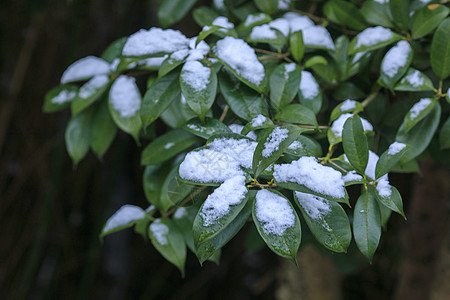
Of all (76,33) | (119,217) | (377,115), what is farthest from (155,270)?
(377,115)

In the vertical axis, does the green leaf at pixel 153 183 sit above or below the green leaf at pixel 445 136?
above

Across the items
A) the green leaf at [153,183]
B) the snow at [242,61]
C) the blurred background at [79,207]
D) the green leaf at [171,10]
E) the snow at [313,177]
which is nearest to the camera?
the snow at [313,177]

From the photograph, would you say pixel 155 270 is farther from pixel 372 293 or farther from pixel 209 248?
pixel 209 248

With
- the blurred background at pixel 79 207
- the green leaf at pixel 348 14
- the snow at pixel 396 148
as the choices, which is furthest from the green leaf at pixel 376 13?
the blurred background at pixel 79 207

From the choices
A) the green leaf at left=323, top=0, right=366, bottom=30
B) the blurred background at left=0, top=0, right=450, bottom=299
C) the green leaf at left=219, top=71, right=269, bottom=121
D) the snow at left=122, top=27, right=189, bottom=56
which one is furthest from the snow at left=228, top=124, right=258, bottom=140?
the blurred background at left=0, top=0, right=450, bottom=299

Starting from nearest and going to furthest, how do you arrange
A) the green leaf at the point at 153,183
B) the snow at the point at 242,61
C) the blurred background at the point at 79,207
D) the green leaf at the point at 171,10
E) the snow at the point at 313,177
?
the snow at the point at 313,177
the snow at the point at 242,61
the green leaf at the point at 153,183
the green leaf at the point at 171,10
the blurred background at the point at 79,207

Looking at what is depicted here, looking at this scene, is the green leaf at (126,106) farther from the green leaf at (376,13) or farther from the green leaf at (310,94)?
the green leaf at (376,13)

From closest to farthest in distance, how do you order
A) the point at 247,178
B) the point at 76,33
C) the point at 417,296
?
1. the point at 247,178
2. the point at 417,296
3. the point at 76,33

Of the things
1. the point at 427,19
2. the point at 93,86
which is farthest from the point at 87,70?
the point at 427,19
